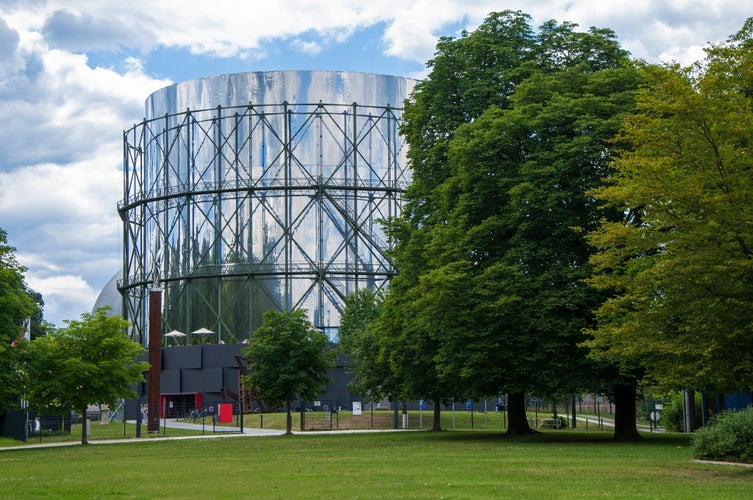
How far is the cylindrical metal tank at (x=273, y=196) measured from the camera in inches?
2918

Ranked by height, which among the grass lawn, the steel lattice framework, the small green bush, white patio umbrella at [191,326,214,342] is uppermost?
the steel lattice framework

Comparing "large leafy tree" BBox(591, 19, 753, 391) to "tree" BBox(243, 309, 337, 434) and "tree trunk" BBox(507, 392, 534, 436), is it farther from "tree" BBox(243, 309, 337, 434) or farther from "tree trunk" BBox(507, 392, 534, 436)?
"tree" BBox(243, 309, 337, 434)

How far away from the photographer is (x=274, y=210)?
7419 cm

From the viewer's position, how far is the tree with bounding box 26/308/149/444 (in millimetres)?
40188

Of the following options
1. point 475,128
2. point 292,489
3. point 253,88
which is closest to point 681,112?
point 292,489

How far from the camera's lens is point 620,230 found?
75.8 ft

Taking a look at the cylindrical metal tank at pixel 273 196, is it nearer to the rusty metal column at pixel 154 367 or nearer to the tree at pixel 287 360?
the rusty metal column at pixel 154 367

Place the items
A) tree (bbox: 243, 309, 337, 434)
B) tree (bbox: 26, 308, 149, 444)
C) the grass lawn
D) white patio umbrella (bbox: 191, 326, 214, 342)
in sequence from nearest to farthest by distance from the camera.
→ the grass lawn, tree (bbox: 26, 308, 149, 444), tree (bbox: 243, 309, 337, 434), white patio umbrella (bbox: 191, 326, 214, 342)

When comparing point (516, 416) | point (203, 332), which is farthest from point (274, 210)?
point (516, 416)

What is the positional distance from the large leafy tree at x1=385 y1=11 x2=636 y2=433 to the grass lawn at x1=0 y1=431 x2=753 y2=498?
2941mm

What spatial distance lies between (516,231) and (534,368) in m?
4.82

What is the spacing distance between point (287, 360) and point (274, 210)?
29.1 m

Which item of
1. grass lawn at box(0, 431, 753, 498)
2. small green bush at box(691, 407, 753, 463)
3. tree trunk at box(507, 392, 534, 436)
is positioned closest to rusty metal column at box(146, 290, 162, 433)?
grass lawn at box(0, 431, 753, 498)

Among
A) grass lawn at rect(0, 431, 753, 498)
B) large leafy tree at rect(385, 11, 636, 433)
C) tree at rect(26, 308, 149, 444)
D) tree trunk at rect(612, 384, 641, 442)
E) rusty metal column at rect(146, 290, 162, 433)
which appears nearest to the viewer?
grass lawn at rect(0, 431, 753, 498)
